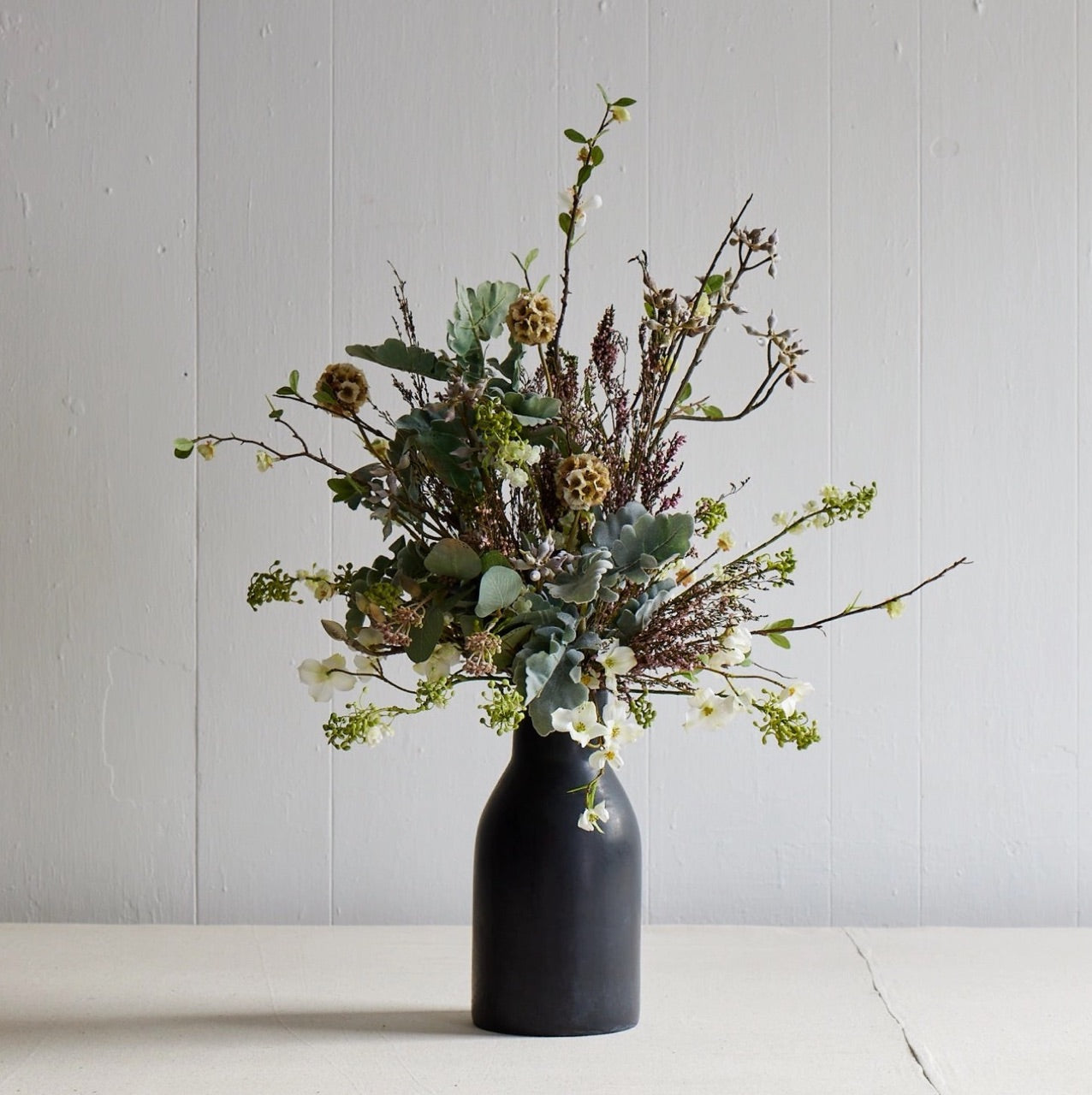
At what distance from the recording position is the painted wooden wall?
1406 millimetres

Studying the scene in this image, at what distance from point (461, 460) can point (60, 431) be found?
68 cm

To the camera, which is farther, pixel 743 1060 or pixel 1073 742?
pixel 1073 742

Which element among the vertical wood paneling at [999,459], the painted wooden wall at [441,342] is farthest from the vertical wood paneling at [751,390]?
the vertical wood paneling at [999,459]

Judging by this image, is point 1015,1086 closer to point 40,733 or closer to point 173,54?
point 40,733

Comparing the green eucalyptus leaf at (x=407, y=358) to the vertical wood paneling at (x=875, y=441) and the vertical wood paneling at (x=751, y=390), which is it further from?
the vertical wood paneling at (x=875, y=441)

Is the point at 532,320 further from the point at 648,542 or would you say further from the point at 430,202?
the point at 430,202

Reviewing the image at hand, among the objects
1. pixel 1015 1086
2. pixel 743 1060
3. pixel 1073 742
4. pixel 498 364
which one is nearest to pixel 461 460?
pixel 498 364

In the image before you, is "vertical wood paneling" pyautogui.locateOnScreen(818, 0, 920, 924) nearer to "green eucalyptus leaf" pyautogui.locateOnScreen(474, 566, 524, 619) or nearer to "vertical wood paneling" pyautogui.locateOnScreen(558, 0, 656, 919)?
"vertical wood paneling" pyautogui.locateOnScreen(558, 0, 656, 919)

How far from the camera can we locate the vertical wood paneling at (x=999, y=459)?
1.42 m

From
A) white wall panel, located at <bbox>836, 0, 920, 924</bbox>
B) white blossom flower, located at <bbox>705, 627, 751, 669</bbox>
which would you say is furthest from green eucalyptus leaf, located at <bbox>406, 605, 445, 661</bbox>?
white wall panel, located at <bbox>836, 0, 920, 924</bbox>

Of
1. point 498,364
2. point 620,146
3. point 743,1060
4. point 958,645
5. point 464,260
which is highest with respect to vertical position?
point 620,146

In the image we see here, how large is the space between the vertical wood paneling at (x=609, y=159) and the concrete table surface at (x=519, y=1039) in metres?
0.29

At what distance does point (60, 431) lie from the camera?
141cm

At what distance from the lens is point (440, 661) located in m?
0.93
